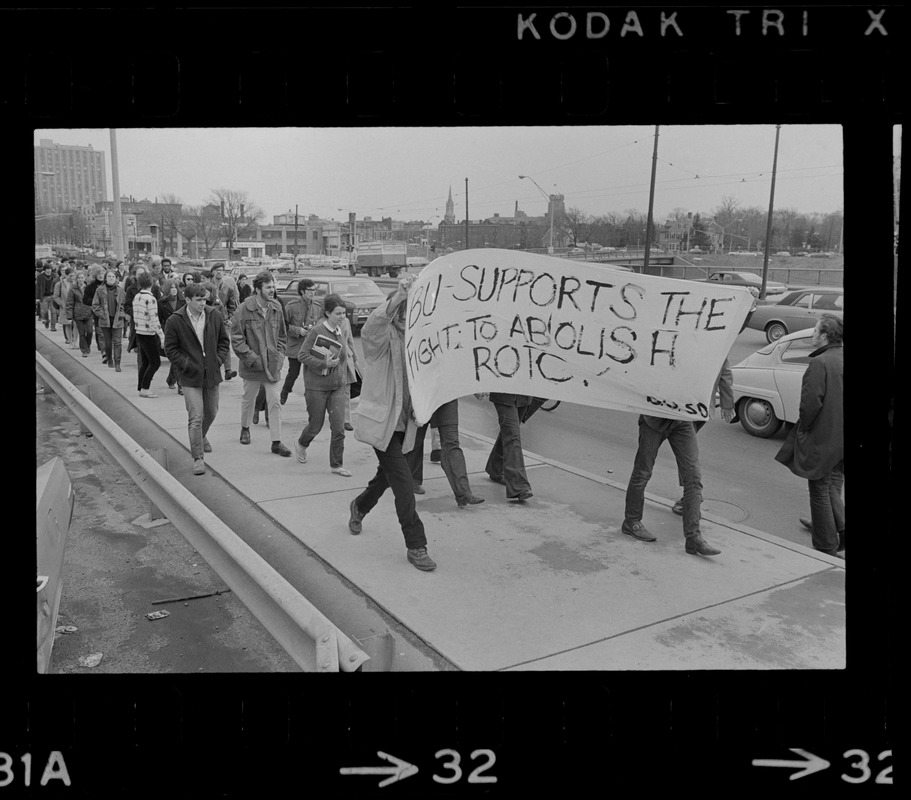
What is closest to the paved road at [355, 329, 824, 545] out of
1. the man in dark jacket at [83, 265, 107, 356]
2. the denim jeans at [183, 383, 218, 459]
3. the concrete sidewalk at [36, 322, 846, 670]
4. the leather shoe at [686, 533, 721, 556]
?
the concrete sidewalk at [36, 322, 846, 670]

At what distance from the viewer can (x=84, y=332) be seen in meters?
12.8

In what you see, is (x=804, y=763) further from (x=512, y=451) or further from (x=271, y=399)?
(x=271, y=399)

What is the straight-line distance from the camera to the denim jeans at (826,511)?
5.32 m

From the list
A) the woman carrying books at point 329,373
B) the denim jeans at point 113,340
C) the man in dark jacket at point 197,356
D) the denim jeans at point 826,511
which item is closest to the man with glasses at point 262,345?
the man in dark jacket at point 197,356

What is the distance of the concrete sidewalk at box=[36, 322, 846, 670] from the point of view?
397 centimetres

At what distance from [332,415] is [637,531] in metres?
2.99

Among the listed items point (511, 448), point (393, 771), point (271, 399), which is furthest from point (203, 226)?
point (393, 771)

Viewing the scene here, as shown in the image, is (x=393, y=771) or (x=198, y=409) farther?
(x=198, y=409)

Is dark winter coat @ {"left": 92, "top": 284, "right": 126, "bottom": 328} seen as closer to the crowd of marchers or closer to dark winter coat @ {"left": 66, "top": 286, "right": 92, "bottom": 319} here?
the crowd of marchers

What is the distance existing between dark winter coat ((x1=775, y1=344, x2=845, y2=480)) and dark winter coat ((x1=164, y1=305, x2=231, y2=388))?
4740 mm

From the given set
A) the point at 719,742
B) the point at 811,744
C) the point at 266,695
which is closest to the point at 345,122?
the point at 266,695

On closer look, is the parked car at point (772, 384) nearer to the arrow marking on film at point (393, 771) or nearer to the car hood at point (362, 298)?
the arrow marking on film at point (393, 771)

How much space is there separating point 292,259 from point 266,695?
752 centimetres

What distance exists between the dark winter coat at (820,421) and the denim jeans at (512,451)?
1870 millimetres
